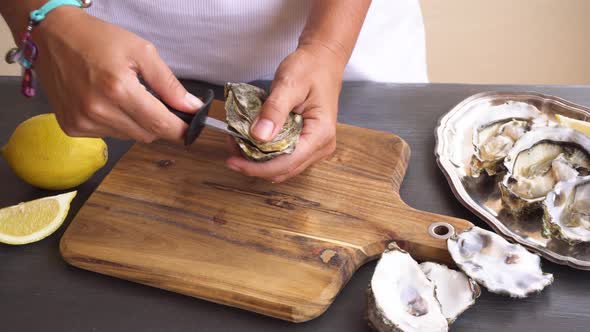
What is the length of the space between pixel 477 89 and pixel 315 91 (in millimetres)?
358

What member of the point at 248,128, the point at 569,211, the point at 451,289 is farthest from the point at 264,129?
the point at 569,211

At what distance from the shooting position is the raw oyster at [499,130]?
3.26 feet

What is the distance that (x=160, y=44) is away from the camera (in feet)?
3.96

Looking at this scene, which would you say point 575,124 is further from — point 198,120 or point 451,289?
point 198,120

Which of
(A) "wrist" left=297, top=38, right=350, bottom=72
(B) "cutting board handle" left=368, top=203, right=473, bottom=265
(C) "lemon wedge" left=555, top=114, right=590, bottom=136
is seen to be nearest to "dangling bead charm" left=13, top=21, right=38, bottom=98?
(A) "wrist" left=297, top=38, right=350, bottom=72

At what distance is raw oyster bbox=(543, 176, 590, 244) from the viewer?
0.88m

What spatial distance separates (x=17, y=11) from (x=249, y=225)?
452 mm

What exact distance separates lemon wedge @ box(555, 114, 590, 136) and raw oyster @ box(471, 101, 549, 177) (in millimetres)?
23

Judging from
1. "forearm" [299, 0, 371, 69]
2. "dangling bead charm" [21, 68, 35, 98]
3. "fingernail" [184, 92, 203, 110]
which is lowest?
"dangling bead charm" [21, 68, 35, 98]

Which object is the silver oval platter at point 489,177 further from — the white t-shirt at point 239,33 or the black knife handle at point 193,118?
the black knife handle at point 193,118

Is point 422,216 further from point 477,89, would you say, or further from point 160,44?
point 160,44

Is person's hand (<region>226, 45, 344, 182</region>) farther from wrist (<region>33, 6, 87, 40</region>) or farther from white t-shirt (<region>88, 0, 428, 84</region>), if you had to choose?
wrist (<region>33, 6, 87, 40</region>)

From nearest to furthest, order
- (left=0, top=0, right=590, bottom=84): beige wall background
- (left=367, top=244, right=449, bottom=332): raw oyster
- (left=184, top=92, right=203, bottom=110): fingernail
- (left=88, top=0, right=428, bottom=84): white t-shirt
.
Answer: (left=367, top=244, right=449, bottom=332): raw oyster, (left=184, top=92, right=203, bottom=110): fingernail, (left=88, top=0, right=428, bottom=84): white t-shirt, (left=0, top=0, right=590, bottom=84): beige wall background

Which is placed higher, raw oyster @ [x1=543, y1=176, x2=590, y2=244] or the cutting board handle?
raw oyster @ [x1=543, y1=176, x2=590, y2=244]
